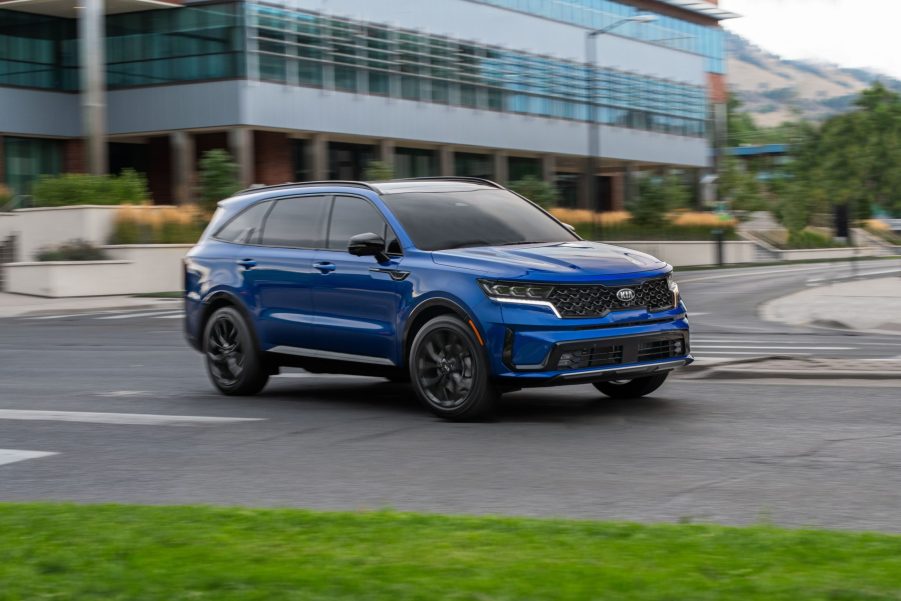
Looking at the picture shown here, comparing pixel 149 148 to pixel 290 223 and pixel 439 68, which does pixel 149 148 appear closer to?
pixel 439 68

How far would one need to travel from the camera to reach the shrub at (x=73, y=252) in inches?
1319

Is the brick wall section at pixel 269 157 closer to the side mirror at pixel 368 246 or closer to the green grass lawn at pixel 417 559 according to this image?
the side mirror at pixel 368 246

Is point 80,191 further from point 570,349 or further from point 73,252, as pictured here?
point 570,349

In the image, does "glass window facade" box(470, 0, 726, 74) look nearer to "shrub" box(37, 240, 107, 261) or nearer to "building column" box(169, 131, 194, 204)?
"building column" box(169, 131, 194, 204)

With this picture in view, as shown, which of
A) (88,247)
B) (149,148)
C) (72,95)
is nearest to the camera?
(88,247)

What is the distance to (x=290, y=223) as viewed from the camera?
11.5m

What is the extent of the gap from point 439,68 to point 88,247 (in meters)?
25.4

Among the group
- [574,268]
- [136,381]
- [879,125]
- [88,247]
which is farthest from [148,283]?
[879,125]

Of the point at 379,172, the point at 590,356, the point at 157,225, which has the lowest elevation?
the point at 590,356

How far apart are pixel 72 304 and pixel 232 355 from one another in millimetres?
19819

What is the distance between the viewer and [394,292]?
10305 millimetres

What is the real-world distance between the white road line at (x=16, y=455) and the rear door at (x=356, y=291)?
259 centimetres

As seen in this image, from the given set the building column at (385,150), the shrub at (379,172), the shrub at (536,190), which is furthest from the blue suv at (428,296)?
the shrub at (536,190)

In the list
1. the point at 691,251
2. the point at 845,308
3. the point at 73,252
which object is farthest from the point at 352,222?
the point at 691,251
